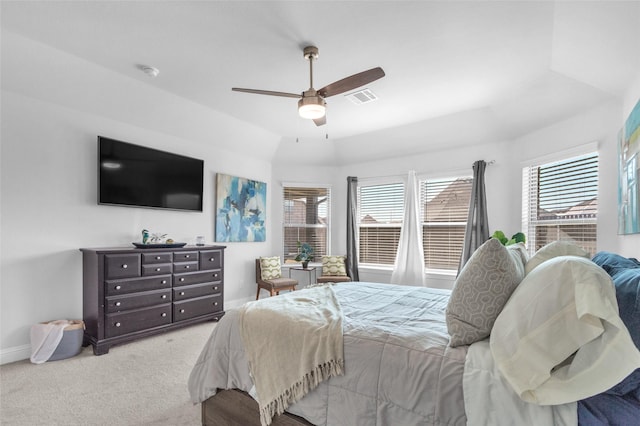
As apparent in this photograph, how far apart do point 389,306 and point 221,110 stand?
3.37m

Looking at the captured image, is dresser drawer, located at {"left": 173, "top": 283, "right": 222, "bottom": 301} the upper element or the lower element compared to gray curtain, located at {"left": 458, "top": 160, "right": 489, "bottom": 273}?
lower

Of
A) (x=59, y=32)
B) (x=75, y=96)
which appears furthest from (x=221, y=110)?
(x=59, y=32)

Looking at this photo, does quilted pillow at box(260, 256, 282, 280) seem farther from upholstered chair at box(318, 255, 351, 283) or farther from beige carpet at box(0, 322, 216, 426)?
beige carpet at box(0, 322, 216, 426)

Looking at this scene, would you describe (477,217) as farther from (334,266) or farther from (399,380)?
(399,380)

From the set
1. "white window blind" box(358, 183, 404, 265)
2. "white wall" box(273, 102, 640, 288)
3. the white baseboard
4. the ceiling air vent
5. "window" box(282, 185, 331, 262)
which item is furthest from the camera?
"window" box(282, 185, 331, 262)

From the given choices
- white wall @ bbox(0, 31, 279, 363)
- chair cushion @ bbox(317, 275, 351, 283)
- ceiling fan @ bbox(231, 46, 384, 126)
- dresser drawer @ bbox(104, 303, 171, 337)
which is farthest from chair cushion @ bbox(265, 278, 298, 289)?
ceiling fan @ bbox(231, 46, 384, 126)

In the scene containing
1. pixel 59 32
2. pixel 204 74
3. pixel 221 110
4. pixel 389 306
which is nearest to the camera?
pixel 389 306

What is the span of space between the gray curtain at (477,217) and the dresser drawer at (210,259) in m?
3.43

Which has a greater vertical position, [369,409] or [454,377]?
[454,377]

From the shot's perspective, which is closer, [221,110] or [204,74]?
[204,74]

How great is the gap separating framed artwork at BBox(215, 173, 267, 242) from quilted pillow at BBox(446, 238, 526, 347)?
396 centimetres

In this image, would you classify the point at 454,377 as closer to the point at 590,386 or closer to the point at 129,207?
the point at 590,386

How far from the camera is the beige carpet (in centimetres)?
205

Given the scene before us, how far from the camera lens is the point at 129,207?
12.3 feet
